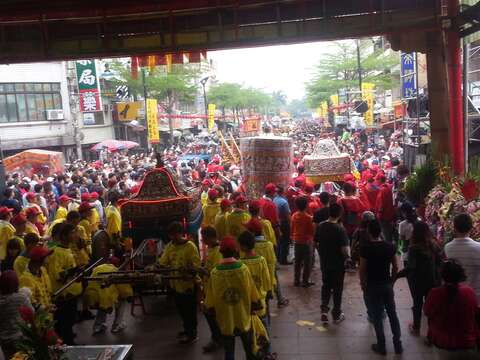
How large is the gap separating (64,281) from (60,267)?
18 cm

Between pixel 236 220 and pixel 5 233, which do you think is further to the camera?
pixel 5 233

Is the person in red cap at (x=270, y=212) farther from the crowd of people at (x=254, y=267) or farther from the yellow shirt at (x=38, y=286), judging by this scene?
the yellow shirt at (x=38, y=286)

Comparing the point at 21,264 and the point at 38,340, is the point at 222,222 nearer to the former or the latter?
the point at 21,264

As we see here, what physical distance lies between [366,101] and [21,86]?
1929 cm

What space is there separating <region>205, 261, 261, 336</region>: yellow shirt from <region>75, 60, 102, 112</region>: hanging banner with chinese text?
25.1m

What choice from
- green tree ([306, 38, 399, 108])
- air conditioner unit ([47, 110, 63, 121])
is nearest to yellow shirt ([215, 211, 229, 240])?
air conditioner unit ([47, 110, 63, 121])

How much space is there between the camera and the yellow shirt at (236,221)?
7859mm

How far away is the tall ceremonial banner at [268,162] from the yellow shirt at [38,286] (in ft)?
23.5

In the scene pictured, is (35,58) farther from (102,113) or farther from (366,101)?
(102,113)

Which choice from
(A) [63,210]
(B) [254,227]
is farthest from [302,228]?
(A) [63,210]

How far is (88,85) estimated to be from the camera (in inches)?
1141

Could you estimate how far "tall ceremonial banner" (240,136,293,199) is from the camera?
40.0 ft

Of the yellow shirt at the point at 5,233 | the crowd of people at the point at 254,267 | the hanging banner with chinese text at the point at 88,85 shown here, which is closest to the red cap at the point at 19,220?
the crowd of people at the point at 254,267

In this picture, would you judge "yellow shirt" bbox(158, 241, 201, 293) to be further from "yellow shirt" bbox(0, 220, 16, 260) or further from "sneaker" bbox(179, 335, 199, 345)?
"yellow shirt" bbox(0, 220, 16, 260)
